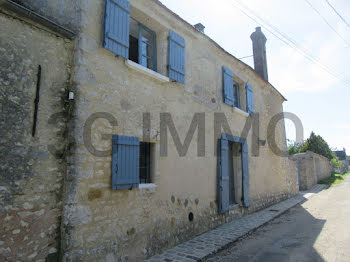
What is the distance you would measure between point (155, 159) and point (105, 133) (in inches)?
51.7

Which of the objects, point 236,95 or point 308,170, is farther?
point 308,170

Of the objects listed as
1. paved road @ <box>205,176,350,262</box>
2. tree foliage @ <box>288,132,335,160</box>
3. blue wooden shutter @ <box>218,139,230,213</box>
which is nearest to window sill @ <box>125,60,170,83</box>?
blue wooden shutter @ <box>218,139,230,213</box>

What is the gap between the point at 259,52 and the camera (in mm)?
12227

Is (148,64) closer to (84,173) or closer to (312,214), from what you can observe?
(84,173)

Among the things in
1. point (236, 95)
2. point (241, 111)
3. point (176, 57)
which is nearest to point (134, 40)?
point (176, 57)

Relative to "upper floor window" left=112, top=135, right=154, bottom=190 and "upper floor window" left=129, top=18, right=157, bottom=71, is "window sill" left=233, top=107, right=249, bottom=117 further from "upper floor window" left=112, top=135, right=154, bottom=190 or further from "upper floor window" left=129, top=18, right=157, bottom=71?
"upper floor window" left=112, top=135, right=154, bottom=190

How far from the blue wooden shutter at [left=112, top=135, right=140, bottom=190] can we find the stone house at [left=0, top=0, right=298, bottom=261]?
0.7 inches

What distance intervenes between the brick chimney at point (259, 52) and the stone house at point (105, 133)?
5.60 metres

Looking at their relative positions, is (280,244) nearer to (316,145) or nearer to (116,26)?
(116,26)

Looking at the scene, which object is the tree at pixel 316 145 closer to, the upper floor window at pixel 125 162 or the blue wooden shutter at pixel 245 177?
the blue wooden shutter at pixel 245 177

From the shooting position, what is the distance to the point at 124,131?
15.1 ft

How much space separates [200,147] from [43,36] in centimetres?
426

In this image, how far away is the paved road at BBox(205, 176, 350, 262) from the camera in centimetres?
467

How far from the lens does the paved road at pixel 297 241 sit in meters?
4.67
